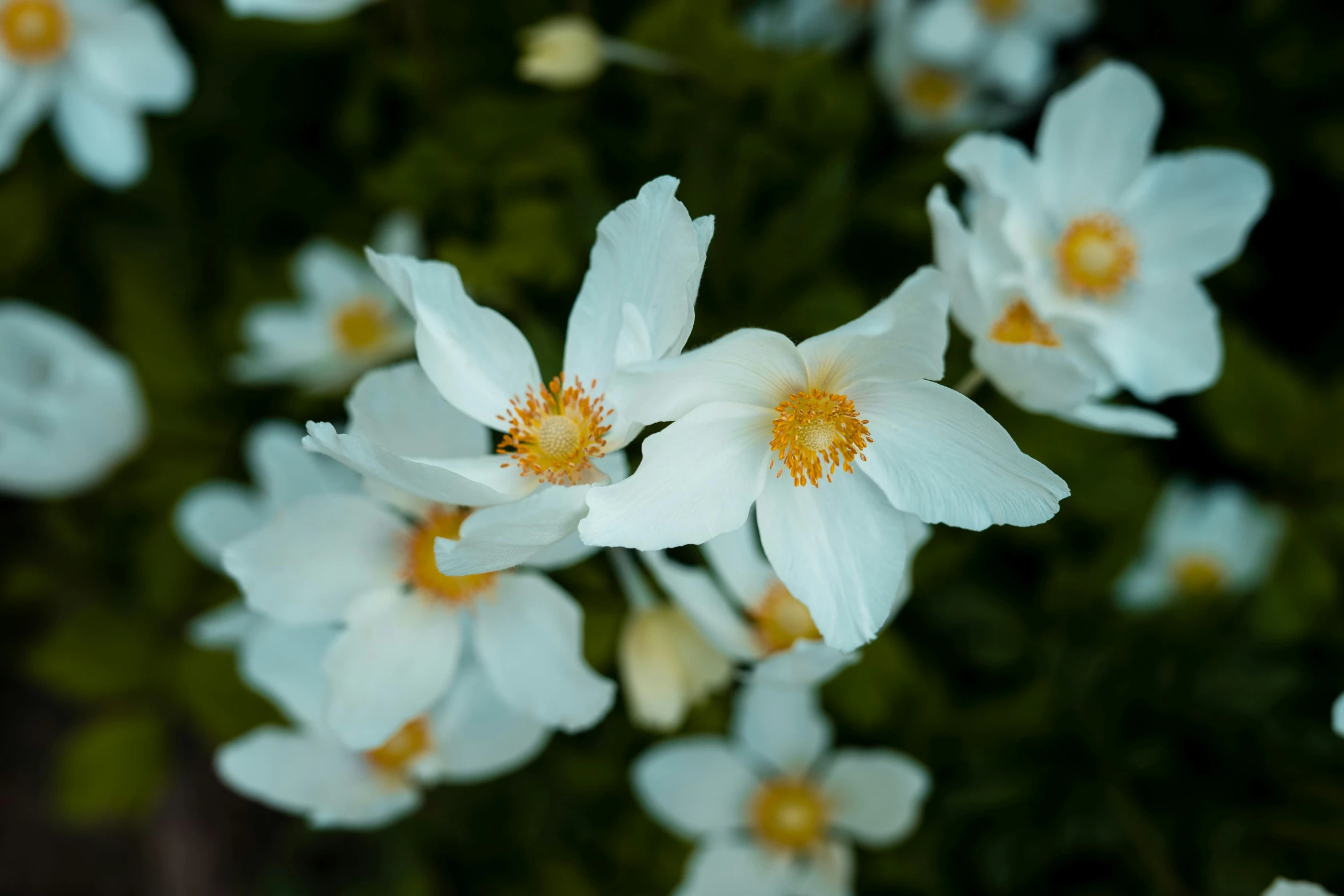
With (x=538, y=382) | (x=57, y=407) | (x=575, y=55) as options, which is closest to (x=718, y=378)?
(x=538, y=382)

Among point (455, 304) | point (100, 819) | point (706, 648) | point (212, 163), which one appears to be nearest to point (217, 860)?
point (100, 819)

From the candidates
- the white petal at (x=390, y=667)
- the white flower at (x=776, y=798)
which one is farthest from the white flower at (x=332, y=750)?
the white flower at (x=776, y=798)

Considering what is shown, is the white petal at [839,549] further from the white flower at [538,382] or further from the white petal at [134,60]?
the white petal at [134,60]

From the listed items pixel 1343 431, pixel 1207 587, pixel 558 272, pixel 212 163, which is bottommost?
pixel 1207 587

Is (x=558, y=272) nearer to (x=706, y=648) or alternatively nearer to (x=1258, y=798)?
(x=706, y=648)

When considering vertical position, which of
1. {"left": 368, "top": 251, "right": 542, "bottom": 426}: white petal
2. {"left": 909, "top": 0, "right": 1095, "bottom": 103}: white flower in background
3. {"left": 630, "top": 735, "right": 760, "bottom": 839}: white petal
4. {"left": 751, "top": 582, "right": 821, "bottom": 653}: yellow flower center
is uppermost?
{"left": 909, "top": 0, "right": 1095, "bottom": 103}: white flower in background

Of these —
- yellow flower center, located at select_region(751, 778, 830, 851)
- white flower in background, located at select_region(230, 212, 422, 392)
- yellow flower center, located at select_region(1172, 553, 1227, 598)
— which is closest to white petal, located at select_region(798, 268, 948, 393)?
yellow flower center, located at select_region(751, 778, 830, 851)

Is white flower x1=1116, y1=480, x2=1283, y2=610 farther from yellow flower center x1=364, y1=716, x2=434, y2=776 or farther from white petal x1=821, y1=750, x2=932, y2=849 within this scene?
yellow flower center x1=364, y1=716, x2=434, y2=776
